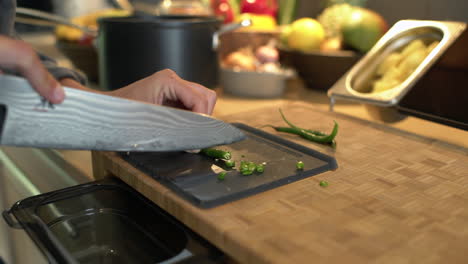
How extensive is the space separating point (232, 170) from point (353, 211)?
0.60 feet

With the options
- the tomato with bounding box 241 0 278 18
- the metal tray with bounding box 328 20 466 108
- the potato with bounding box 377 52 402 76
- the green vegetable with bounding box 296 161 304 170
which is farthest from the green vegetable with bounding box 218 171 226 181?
the tomato with bounding box 241 0 278 18

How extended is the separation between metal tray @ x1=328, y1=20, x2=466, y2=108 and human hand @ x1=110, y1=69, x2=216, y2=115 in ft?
1.11

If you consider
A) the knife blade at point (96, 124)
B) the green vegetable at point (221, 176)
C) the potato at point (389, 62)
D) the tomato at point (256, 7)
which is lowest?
the green vegetable at point (221, 176)

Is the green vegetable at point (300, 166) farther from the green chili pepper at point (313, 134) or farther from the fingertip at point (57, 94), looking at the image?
the fingertip at point (57, 94)

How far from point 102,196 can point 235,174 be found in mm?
227

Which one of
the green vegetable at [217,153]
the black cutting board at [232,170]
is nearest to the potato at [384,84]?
the black cutting board at [232,170]

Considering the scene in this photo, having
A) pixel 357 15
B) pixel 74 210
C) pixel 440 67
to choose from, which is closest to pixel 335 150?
pixel 440 67

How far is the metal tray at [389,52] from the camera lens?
0.90m

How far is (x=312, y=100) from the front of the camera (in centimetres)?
122

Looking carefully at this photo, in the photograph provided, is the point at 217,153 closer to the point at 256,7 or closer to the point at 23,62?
the point at 23,62

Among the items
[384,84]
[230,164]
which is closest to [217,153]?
[230,164]

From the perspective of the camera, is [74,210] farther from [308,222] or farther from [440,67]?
[440,67]

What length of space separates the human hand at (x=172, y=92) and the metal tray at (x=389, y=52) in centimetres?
34

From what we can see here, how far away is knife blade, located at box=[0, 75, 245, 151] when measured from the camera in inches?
20.7
